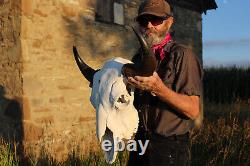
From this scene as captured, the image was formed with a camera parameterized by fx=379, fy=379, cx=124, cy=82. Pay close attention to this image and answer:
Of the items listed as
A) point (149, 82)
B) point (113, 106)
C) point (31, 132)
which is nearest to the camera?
point (149, 82)

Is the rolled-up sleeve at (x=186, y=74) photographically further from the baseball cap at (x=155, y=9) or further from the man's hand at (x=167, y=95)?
the baseball cap at (x=155, y=9)

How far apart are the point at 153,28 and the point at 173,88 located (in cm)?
47

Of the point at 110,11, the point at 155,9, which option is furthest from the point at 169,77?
the point at 110,11

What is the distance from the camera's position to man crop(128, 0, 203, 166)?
2646 millimetres

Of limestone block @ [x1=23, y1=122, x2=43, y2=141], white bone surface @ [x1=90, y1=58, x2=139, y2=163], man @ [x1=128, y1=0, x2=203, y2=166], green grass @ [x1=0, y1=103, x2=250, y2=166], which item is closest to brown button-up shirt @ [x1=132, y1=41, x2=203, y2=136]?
man @ [x1=128, y1=0, x2=203, y2=166]

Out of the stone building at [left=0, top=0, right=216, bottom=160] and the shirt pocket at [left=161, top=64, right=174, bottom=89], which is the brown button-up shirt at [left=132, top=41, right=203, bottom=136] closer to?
the shirt pocket at [left=161, top=64, right=174, bottom=89]

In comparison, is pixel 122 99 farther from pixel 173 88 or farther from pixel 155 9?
pixel 155 9

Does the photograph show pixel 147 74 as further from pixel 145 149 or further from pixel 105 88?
pixel 145 149

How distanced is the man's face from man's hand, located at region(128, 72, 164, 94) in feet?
1.33

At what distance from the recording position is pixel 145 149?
286 centimetres

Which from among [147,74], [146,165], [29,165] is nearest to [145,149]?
[146,165]

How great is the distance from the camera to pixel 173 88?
2693 mm

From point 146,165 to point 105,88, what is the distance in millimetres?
722

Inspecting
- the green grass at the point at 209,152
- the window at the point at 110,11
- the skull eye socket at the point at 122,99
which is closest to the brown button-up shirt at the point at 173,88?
the skull eye socket at the point at 122,99
